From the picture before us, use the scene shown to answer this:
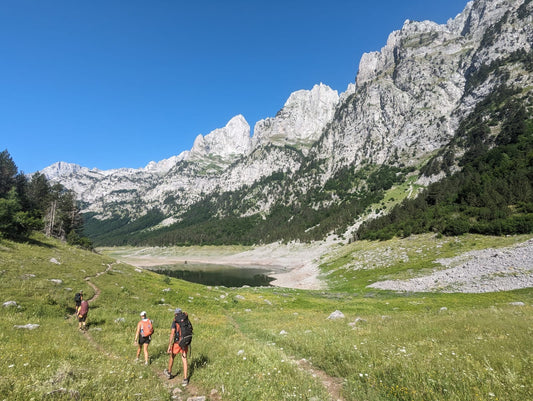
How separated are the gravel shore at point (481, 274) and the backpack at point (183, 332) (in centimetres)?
4378

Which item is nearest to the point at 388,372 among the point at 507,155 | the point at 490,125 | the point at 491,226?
the point at 491,226

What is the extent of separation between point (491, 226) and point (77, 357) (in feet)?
248

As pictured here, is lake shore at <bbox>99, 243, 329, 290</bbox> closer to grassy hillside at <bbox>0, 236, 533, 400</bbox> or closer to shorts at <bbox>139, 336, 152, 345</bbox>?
grassy hillside at <bbox>0, 236, 533, 400</bbox>

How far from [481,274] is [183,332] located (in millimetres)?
49178

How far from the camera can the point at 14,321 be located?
43.1ft

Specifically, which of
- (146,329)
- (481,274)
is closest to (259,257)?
(481,274)

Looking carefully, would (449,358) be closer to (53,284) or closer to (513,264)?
(53,284)

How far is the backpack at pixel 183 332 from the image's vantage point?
34.8 ft

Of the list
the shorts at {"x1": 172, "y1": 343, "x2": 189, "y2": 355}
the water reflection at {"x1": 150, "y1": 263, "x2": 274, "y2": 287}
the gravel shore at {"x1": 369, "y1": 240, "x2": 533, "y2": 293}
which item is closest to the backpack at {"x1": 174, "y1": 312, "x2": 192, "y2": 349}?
the shorts at {"x1": 172, "y1": 343, "x2": 189, "y2": 355}

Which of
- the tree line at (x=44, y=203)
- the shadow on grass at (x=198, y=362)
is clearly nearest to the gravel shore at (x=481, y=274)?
the shadow on grass at (x=198, y=362)

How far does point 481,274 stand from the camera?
39.8 m

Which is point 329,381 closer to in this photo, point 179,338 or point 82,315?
point 179,338

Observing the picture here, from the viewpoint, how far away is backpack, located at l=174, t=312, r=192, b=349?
10.6 m

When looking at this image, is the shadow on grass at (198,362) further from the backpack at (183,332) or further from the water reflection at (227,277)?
the water reflection at (227,277)
